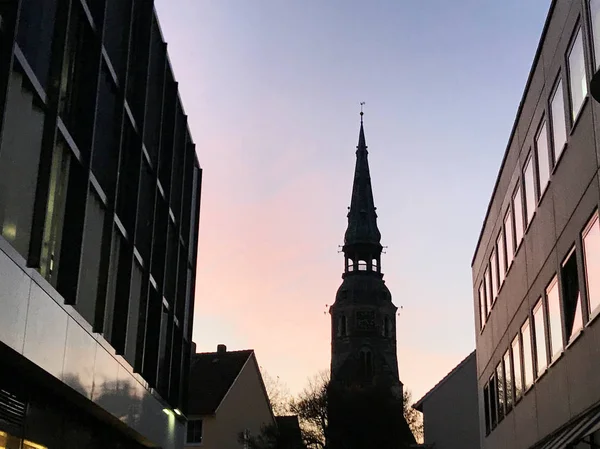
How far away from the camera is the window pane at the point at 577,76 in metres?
14.6

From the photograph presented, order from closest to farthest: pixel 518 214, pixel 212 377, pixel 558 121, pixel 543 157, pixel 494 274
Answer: pixel 558 121 → pixel 543 157 → pixel 518 214 → pixel 494 274 → pixel 212 377

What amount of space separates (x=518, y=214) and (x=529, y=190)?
1713mm

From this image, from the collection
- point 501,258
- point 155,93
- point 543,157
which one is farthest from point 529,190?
point 155,93

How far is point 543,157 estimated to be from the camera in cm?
1830

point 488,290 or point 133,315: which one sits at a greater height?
point 488,290

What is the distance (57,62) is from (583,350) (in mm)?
9487

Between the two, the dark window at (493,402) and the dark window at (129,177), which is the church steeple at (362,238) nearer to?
the dark window at (493,402)

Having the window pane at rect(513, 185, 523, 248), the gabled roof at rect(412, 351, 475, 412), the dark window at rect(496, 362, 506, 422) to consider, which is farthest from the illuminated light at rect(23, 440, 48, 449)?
the gabled roof at rect(412, 351, 475, 412)

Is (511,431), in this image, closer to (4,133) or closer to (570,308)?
(570,308)

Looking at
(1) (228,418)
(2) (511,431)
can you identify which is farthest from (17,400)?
(1) (228,418)

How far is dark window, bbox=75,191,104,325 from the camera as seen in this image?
1543 centimetres

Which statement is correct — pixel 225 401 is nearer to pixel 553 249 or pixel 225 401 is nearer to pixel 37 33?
pixel 553 249

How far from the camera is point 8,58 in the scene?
36.3ft

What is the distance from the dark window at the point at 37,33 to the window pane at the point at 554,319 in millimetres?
10062
